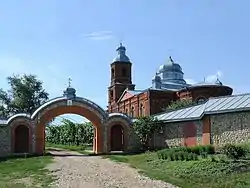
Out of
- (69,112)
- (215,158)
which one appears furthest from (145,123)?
(215,158)

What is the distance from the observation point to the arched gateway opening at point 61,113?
33.0 m

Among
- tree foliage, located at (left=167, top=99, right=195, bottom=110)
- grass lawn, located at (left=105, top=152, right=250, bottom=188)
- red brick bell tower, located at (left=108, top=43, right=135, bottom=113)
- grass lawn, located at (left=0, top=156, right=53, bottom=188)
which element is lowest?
grass lawn, located at (left=0, top=156, right=53, bottom=188)

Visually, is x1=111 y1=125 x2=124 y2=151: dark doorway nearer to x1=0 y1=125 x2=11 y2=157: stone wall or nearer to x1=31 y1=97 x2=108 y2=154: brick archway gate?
x1=31 y1=97 x2=108 y2=154: brick archway gate

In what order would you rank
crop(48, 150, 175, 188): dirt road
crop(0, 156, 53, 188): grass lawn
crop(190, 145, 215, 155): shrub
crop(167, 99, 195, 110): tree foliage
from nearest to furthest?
crop(48, 150, 175, 188): dirt road < crop(0, 156, 53, 188): grass lawn < crop(190, 145, 215, 155): shrub < crop(167, 99, 195, 110): tree foliage

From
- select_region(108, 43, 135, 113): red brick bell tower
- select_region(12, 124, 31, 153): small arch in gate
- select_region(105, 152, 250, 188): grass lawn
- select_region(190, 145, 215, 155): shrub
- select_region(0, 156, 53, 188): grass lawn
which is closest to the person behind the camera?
select_region(105, 152, 250, 188): grass lawn

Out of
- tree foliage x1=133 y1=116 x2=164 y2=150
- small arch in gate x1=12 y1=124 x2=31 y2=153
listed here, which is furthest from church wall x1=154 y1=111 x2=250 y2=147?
small arch in gate x1=12 y1=124 x2=31 y2=153

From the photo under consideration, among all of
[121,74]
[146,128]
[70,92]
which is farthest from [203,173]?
[121,74]

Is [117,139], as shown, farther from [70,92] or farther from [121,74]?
[121,74]

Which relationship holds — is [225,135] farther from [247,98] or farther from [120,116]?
[120,116]

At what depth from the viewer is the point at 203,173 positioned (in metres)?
18.9

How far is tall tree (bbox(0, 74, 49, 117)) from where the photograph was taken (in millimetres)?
57125

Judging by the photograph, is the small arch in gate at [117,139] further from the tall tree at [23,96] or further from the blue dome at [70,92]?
the tall tree at [23,96]

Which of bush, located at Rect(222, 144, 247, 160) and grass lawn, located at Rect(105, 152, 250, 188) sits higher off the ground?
bush, located at Rect(222, 144, 247, 160)

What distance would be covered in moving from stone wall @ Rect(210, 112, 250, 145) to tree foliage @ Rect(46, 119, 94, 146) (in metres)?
17.8
